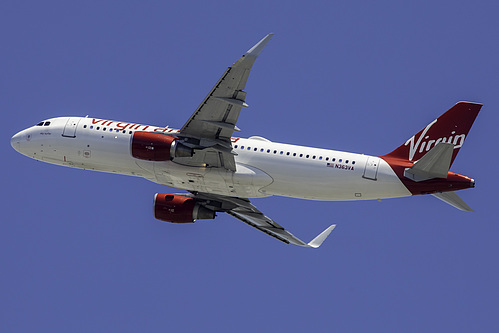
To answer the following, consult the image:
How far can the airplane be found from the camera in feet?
165

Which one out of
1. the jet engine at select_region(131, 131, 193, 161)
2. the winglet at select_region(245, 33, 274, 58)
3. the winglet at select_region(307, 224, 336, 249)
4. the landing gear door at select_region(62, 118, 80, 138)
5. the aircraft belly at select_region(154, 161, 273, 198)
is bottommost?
the winglet at select_region(307, 224, 336, 249)

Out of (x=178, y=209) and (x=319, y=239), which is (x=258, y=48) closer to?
(x=178, y=209)

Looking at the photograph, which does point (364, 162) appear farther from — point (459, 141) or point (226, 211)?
point (226, 211)

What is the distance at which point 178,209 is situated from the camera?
189 ft

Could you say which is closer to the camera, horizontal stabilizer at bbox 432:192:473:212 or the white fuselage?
horizontal stabilizer at bbox 432:192:473:212

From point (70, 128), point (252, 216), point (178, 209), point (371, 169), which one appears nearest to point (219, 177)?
point (178, 209)

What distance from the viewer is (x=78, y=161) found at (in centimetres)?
5519

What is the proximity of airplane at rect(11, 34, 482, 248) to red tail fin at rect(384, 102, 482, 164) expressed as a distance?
62 mm

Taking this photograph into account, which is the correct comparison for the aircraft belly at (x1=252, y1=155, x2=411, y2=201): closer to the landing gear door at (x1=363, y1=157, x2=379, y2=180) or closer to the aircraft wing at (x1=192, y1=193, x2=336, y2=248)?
the landing gear door at (x1=363, y1=157, x2=379, y2=180)

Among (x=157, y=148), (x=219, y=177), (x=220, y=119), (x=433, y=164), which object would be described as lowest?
(x=219, y=177)

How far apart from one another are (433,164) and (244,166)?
11.7m

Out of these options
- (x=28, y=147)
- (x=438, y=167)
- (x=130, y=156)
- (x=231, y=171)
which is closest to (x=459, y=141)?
(x=438, y=167)

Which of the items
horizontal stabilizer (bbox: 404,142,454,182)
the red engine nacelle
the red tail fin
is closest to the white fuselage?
horizontal stabilizer (bbox: 404,142,454,182)

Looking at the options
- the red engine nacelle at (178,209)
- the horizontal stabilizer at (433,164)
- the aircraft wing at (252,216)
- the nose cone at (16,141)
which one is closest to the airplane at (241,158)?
the horizontal stabilizer at (433,164)
